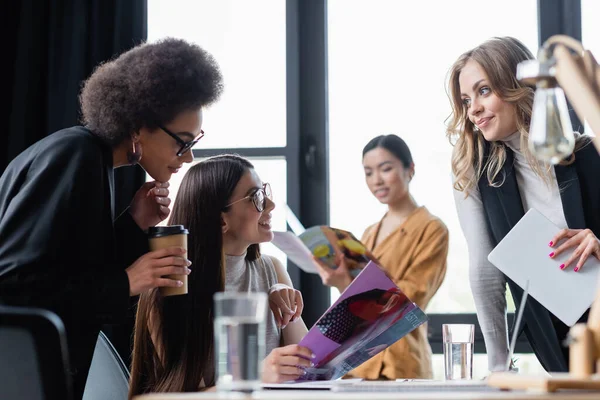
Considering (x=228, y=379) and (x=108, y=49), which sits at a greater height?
(x=108, y=49)

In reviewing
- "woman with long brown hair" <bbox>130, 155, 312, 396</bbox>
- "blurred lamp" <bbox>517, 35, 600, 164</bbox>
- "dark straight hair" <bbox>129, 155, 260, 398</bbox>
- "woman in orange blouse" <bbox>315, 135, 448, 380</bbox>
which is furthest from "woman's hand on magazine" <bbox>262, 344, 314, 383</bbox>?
"woman in orange blouse" <bbox>315, 135, 448, 380</bbox>

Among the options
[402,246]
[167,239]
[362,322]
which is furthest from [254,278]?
[402,246]

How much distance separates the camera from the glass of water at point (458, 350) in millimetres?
1556

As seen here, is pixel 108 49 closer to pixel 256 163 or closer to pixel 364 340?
pixel 256 163

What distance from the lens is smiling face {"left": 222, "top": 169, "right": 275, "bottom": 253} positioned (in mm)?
2279

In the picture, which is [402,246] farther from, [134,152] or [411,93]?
[134,152]

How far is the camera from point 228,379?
1.01 m

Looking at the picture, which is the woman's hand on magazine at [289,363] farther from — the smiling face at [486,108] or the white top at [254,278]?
the smiling face at [486,108]

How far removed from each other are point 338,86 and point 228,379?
2.53 metres

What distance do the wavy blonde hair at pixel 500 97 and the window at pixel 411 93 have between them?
2.75 ft

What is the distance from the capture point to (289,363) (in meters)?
1.61

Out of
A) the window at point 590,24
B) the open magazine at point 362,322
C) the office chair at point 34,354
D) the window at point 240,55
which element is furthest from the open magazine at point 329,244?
the window at point 590,24

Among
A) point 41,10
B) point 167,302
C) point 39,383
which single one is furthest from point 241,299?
point 41,10

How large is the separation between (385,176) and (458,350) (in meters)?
1.77
